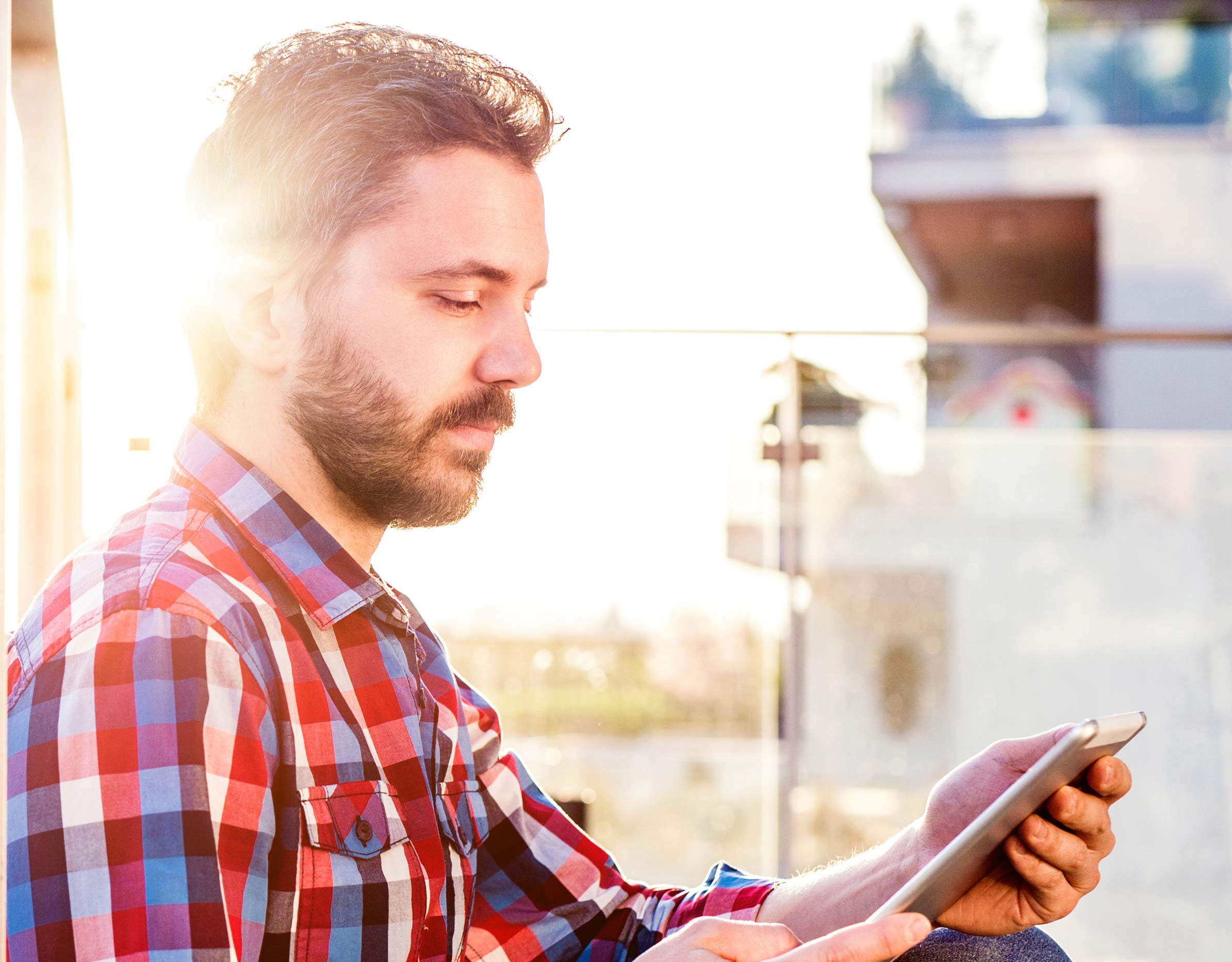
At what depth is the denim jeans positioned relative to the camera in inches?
37.9

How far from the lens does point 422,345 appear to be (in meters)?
1.00

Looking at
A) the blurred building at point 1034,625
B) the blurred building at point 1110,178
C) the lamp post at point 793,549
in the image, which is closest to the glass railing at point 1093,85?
the blurred building at point 1110,178

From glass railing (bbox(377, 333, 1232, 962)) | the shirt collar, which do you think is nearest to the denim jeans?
the shirt collar

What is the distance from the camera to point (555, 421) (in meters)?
3.03

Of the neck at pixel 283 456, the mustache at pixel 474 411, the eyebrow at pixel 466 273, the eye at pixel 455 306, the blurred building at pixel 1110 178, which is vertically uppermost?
the blurred building at pixel 1110 178

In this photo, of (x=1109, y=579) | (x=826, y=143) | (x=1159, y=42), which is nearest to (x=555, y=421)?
(x=1109, y=579)

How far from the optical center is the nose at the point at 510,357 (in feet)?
A: 3.37

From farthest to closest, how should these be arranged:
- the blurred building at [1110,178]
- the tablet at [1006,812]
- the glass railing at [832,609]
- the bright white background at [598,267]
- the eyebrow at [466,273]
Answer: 1. the blurred building at [1110,178]
2. the glass railing at [832,609]
3. the bright white background at [598,267]
4. the eyebrow at [466,273]
5. the tablet at [1006,812]

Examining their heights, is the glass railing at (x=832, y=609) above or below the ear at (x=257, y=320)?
below

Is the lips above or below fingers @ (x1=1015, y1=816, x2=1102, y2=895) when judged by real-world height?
above

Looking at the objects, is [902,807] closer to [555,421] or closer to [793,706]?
[793,706]

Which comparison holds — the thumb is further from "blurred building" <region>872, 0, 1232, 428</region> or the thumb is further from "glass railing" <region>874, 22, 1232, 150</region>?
"glass railing" <region>874, 22, 1232, 150</region>

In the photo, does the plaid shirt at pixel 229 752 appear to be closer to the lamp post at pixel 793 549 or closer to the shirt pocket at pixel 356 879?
the shirt pocket at pixel 356 879

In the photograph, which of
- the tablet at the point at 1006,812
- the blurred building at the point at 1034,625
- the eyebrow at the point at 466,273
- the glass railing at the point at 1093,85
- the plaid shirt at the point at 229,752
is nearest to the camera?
the plaid shirt at the point at 229,752
